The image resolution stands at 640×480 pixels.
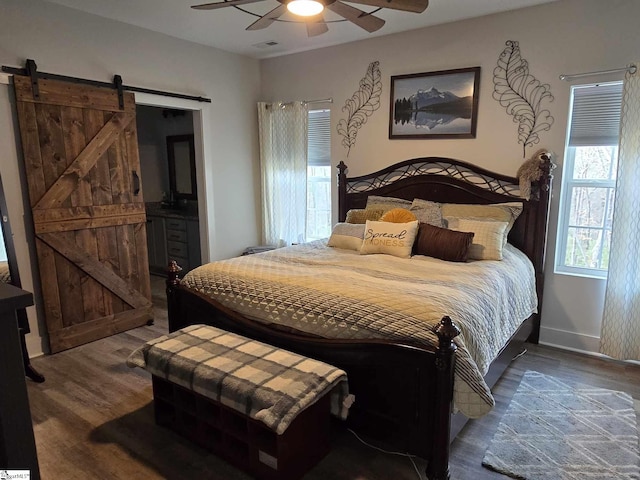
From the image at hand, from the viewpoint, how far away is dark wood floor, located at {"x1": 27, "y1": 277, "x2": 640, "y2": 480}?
6.88 ft

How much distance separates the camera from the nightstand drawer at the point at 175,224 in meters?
5.38

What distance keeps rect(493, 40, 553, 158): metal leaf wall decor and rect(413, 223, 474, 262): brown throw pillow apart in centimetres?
105

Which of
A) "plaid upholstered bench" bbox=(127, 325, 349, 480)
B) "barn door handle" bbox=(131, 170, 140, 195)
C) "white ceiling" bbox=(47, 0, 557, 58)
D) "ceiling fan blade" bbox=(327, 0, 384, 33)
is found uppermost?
"white ceiling" bbox=(47, 0, 557, 58)

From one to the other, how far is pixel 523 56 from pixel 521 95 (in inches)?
12.0

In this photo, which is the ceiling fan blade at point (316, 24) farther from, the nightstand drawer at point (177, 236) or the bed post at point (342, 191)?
the nightstand drawer at point (177, 236)

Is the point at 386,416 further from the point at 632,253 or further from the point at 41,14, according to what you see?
the point at 41,14

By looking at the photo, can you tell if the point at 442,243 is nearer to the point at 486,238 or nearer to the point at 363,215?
the point at 486,238

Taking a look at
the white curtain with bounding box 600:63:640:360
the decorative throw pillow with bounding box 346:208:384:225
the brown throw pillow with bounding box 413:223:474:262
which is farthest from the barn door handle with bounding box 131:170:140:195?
the white curtain with bounding box 600:63:640:360

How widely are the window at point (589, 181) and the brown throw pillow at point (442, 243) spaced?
3.26ft

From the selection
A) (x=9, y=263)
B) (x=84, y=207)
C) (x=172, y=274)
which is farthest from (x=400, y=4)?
(x=9, y=263)

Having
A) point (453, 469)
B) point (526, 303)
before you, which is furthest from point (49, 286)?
point (526, 303)

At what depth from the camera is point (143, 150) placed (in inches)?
233

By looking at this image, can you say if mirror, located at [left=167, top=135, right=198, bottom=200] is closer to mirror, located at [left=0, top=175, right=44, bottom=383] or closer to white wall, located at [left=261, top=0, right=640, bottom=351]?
white wall, located at [left=261, top=0, right=640, bottom=351]

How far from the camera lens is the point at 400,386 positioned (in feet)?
6.70
